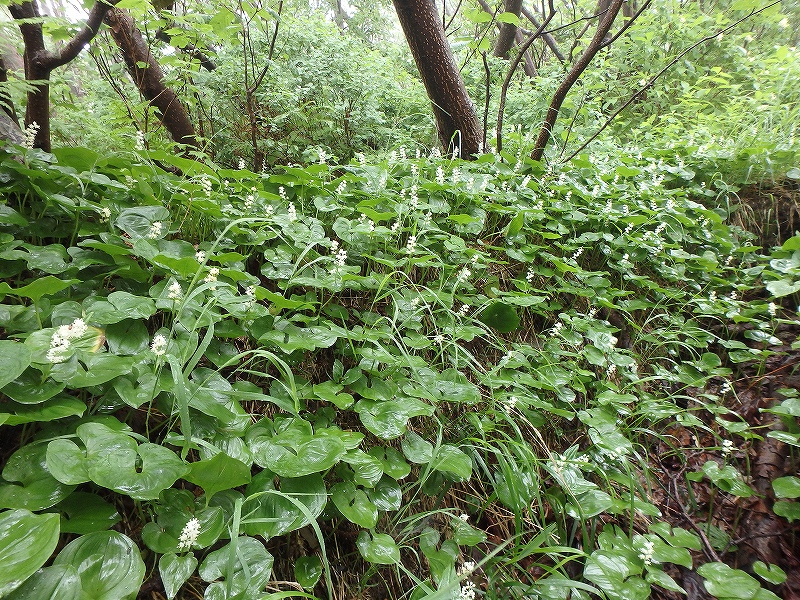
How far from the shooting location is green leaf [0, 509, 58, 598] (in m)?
0.66

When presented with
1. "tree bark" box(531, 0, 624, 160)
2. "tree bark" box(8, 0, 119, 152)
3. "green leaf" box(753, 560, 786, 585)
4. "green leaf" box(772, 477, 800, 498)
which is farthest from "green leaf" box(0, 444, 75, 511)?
"tree bark" box(531, 0, 624, 160)

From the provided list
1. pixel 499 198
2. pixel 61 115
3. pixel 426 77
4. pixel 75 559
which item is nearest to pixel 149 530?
pixel 75 559

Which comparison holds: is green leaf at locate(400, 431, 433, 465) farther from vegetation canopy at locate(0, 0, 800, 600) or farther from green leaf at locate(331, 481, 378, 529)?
green leaf at locate(331, 481, 378, 529)

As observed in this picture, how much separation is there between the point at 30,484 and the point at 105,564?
0.26 meters

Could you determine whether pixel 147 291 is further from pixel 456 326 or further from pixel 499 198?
pixel 499 198

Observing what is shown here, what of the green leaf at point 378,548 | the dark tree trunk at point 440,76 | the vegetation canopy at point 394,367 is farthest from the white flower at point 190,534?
the dark tree trunk at point 440,76

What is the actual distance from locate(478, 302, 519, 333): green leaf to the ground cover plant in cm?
2

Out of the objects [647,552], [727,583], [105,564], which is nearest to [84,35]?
[105,564]

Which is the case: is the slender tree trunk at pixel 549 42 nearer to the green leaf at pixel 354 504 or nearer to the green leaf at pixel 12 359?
the green leaf at pixel 354 504

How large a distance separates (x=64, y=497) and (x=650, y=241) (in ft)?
10.4

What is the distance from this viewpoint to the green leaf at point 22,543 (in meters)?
0.66

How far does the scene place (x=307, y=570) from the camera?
3.54 ft

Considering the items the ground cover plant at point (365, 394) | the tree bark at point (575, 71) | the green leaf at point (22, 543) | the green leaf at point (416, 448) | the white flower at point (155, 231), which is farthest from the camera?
the tree bark at point (575, 71)

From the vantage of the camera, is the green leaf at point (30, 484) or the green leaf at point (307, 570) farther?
the green leaf at point (307, 570)
